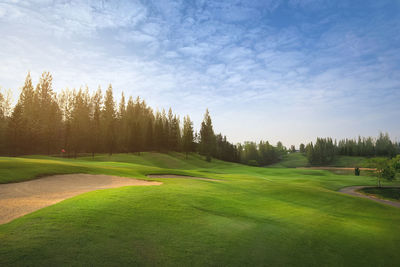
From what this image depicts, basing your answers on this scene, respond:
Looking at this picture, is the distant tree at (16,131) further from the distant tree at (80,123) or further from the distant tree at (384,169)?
the distant tree at (384,169)

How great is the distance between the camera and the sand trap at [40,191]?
8148mm

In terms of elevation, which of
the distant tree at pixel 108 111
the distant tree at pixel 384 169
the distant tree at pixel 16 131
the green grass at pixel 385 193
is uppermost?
the distant tree at pixel 108 111

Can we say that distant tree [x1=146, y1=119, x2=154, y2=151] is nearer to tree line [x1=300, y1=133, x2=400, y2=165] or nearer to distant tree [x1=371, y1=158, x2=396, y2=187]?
distant tree [x1=371, y1=158, x2=396, y2=187]

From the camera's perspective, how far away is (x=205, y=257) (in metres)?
5.10

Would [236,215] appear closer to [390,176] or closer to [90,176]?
[90,176]

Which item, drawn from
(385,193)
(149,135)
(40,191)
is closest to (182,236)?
(40,191)

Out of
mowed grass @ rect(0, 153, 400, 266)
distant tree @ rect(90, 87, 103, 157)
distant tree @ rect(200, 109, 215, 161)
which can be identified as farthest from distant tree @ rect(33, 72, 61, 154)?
mowed grass @ rect(0, 153, 400, 266)

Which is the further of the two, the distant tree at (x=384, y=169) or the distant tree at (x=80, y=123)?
the distant tree at (x=80, y=123)

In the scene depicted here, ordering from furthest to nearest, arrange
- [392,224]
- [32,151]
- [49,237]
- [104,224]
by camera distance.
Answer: [32,151] < [392,224] < [104,224] < [49,237]

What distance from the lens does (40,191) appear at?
1198 cm

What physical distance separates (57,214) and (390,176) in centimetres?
4676

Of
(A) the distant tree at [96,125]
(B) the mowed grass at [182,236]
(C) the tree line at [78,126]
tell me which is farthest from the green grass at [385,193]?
(A) the distant tree at [96,125]

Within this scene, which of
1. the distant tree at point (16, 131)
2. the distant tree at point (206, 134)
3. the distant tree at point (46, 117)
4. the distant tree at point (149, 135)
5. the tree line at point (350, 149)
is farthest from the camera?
the tree line at point (350, 149)

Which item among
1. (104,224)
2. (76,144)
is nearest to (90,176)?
(104,224)
